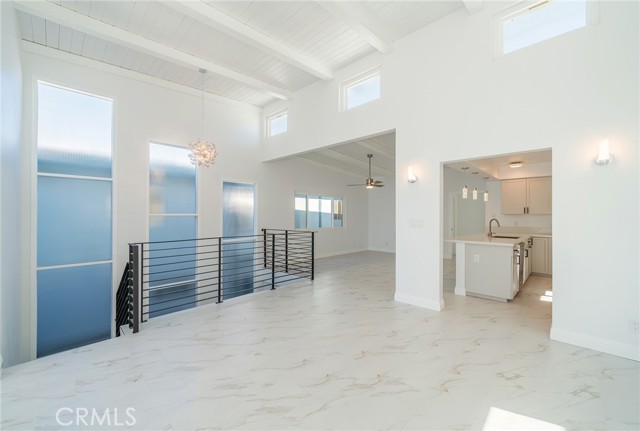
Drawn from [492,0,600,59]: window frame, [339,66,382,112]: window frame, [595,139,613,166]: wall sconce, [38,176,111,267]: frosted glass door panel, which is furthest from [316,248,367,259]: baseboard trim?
[595,139,613,166]: wall sconce

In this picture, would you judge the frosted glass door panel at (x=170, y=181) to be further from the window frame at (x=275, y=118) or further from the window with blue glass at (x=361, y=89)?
the window with blue glass at (x=361, y=89)

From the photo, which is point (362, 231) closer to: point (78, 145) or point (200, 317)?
point (200, 317)

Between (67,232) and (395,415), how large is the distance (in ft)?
18.0

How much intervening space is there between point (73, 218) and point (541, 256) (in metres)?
9.20

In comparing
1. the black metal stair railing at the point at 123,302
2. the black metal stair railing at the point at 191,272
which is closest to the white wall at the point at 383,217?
the black metal stair railing at the point at 191,272

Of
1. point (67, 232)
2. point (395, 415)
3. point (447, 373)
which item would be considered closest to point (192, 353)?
point (395, 415)

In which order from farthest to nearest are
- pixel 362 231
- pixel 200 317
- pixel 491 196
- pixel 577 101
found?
pixel 362 231, pixel 491 196, pixel 200 317, pixel 577 101

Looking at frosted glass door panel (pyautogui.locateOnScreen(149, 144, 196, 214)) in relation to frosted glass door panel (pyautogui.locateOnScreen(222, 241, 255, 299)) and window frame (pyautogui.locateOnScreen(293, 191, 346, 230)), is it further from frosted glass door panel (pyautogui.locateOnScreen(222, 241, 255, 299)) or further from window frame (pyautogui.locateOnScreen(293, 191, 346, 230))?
window frame (pyautogui.locateOnScreen(293, 191, 346, 230))

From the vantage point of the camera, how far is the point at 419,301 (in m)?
4.10

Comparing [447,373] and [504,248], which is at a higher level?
[504,248]

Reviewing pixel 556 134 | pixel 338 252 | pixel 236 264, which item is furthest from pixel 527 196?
pixel 236 264

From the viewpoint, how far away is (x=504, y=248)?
4363mm

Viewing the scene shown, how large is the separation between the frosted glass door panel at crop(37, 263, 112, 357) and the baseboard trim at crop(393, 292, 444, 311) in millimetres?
5120

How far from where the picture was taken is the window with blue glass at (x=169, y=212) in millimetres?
5512
